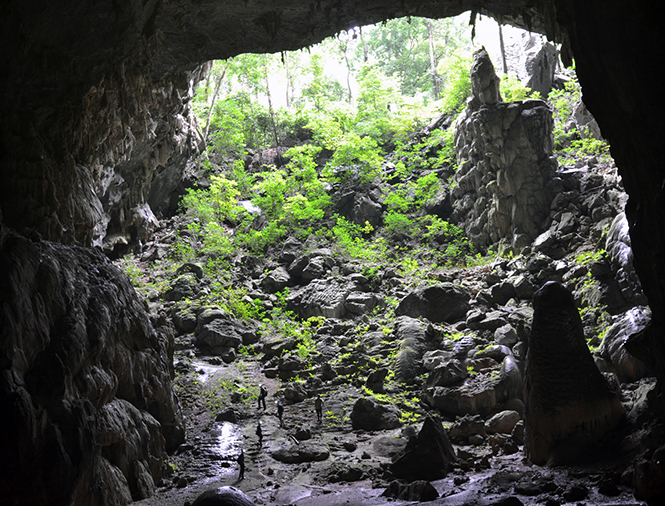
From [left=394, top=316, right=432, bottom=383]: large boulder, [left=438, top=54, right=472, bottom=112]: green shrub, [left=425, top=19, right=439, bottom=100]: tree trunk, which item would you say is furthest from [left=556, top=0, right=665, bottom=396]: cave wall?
[left=425, top=19, right=439, bottom=100]: tree trunk

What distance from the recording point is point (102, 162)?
45.0 feet

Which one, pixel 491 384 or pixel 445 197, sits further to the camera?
pixel 445 197

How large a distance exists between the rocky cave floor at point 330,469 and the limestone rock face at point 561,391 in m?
0.42

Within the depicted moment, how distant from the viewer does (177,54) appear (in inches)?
575

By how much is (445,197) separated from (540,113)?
24.8 ft

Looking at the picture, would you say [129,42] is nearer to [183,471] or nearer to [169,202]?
[183,471]

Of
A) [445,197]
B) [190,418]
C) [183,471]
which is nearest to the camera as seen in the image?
[183,471]

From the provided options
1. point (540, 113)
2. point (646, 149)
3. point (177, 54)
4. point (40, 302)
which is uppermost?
point (177, 54)

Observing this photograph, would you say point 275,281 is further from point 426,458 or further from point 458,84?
point 458,84

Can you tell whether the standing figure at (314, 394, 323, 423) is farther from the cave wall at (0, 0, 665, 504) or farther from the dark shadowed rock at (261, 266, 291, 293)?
the dark shadowed rock at (261, 266, 291, 293)

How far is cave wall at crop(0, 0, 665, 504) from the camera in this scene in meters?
6.18

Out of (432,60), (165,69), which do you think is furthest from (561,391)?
(432,60)

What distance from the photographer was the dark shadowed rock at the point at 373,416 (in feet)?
41.3

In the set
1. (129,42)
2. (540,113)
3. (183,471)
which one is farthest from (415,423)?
(540,113)
